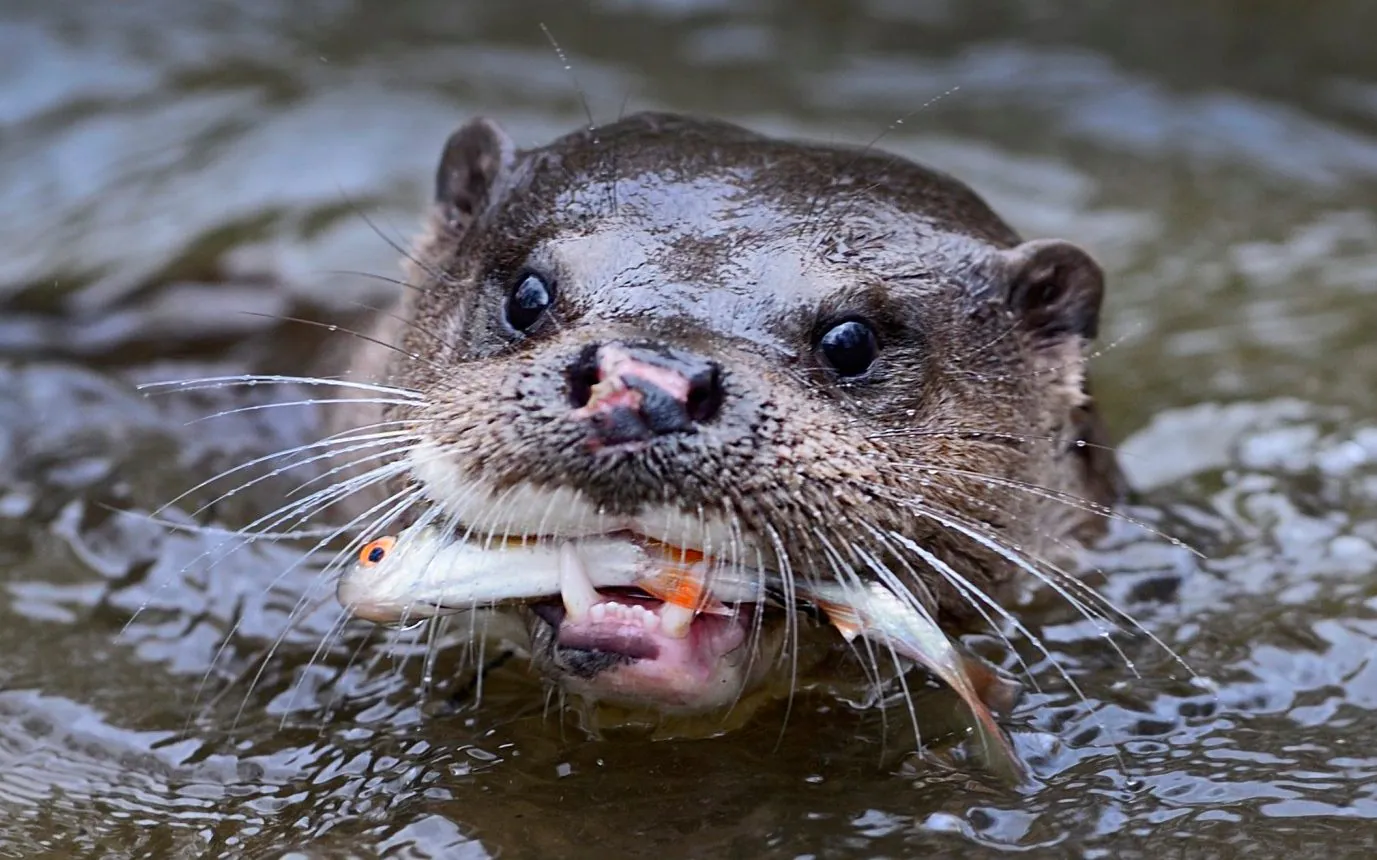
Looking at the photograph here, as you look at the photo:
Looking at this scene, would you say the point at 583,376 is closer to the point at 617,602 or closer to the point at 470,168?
the point at 617,602

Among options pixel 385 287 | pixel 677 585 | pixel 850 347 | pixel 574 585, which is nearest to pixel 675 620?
pixel 677 585

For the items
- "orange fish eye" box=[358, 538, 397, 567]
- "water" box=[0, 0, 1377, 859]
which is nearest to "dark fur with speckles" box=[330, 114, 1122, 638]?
"orange fish eye" box=[358, 538, 397, 567]

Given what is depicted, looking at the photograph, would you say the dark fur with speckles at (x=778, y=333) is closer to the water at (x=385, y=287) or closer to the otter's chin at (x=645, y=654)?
the otter's chin at (x=645, y=654)

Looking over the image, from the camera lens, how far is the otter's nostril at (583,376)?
8.72 ft

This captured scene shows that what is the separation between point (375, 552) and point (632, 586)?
0.49 meters

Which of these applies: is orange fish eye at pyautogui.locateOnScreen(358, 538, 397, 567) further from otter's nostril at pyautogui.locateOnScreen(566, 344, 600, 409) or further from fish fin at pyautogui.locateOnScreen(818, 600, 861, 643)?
fish fin at pyautogui.locateOnScreen(818, 600, 861, 643)

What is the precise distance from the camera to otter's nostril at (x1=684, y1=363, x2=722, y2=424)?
2639mm

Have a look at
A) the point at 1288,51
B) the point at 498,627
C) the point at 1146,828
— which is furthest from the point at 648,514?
the point at 1288,51

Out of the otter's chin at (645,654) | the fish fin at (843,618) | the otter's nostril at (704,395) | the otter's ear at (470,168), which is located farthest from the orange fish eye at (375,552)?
the otter's ear at (470,168)

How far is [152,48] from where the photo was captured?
25.5ft

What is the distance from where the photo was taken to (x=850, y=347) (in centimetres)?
312

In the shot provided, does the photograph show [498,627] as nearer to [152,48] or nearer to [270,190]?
[270,190]

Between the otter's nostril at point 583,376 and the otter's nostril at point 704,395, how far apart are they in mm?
143

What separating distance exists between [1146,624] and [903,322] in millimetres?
965
